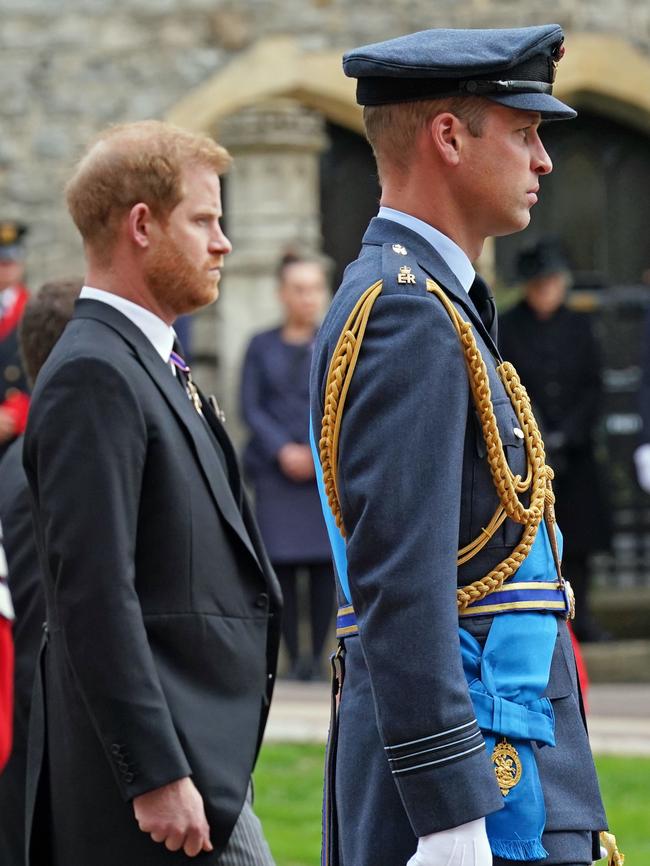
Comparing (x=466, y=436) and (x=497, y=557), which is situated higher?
(x=466, y=436)

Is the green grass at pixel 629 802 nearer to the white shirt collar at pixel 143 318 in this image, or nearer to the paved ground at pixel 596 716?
the paved ground at pixel 596 716

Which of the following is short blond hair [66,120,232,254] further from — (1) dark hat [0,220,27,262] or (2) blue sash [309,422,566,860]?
(1) dark hat [0,220,27,262]

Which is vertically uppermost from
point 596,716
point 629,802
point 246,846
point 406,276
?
point 406,276

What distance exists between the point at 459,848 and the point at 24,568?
177cm

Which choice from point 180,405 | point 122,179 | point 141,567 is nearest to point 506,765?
point 141,567

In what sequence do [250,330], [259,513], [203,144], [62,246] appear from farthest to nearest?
1. [62,246]
2. [250,330]
3. [259,513]
4. [203,144]

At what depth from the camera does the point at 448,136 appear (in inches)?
103

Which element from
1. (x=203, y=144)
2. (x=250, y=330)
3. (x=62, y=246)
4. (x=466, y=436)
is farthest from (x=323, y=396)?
(x=62, y=246)

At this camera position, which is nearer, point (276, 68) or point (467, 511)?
point (467, 511)

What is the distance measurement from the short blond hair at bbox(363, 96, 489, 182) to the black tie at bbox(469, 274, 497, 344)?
0.77 ft

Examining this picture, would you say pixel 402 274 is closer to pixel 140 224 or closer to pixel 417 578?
pixel 417 578

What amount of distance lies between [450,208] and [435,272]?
10cm

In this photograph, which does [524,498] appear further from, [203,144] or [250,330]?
[250,330]

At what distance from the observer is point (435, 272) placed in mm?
2633
